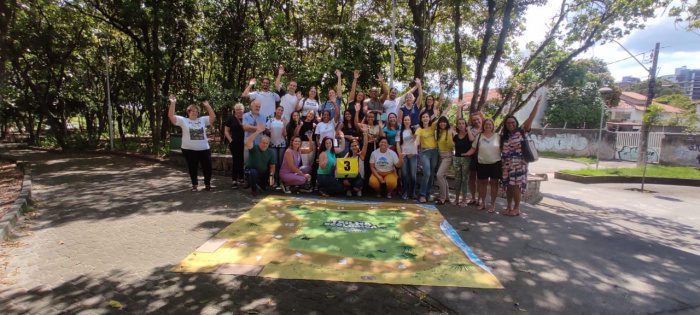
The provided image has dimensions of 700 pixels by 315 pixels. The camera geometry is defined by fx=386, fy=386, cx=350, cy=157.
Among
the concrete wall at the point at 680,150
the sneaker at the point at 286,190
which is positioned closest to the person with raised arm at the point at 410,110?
the sneaker at the point at 286,190

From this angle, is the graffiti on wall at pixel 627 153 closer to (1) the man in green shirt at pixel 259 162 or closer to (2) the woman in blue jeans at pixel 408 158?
(2) the woman in blue jeans at pixel 408 158

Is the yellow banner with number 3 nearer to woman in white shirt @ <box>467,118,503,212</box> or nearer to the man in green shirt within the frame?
the man in green shirt

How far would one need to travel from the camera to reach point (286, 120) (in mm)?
7504

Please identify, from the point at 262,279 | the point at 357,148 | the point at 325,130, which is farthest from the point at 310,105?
the point at 262,279

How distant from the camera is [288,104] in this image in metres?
7.68

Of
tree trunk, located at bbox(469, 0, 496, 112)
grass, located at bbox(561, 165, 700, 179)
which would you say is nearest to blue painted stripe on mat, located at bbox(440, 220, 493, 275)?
tree trunk, located at bbox(469, 0, 496, 112)

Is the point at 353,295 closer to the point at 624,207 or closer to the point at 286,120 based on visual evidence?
the point at 286,120

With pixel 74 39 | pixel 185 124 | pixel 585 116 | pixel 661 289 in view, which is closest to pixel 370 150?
pixel 185 124

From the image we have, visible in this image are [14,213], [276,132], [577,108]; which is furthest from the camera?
[577,108]

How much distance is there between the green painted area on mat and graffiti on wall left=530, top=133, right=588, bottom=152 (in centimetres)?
2432

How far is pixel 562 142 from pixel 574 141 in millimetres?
837

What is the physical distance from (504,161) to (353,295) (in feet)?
12.5

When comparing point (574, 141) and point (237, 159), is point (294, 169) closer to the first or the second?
point (237, 159)

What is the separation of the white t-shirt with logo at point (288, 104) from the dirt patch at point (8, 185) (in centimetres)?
450
